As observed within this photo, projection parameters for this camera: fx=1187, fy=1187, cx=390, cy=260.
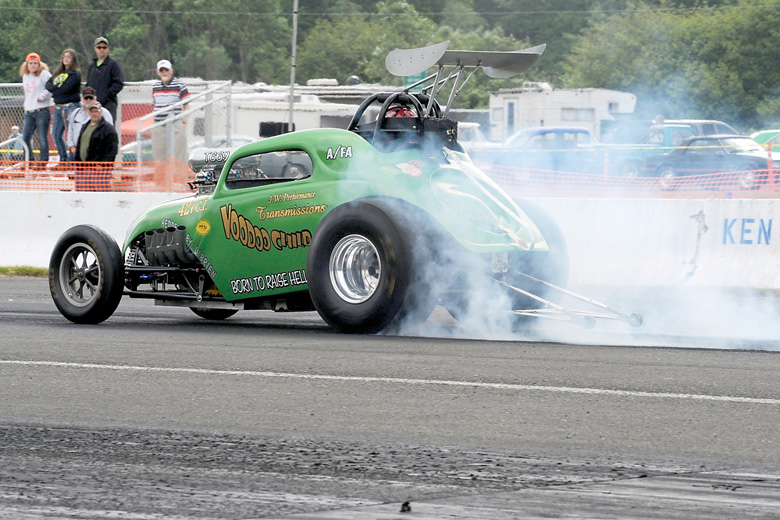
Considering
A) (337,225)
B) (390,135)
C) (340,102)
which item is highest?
(340,102)

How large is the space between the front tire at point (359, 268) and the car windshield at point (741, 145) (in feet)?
67.6

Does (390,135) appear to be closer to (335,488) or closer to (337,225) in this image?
(337,225)

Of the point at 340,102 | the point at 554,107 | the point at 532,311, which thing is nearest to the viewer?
the point at 532,311

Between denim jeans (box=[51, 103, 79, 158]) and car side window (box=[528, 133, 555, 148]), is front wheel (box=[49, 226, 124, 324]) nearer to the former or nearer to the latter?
denim jeans (box=[51, 103, 79, 158])

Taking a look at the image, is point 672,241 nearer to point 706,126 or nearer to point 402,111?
point 402,111

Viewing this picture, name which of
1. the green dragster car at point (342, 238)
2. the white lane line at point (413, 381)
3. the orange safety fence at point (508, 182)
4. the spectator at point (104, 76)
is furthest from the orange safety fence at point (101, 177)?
the white lane line at point (413, 381)

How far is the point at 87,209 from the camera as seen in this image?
14.5 metres

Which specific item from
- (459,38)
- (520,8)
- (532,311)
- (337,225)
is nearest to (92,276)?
(337,225)

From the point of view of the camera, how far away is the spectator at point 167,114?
16953 millimetres

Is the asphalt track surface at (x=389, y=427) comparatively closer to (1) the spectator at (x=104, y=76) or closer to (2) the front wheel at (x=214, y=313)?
(2) the front wheel at (x=214, y=313)

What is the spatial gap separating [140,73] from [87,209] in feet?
212

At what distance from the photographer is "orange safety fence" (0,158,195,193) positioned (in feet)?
49.5

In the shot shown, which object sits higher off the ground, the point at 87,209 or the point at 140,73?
the point at 140,73

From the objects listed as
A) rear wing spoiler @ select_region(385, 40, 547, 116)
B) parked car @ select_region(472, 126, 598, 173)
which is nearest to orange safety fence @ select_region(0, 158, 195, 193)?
rear wing spoiler @ select_region(385, 40, 547, 116)
